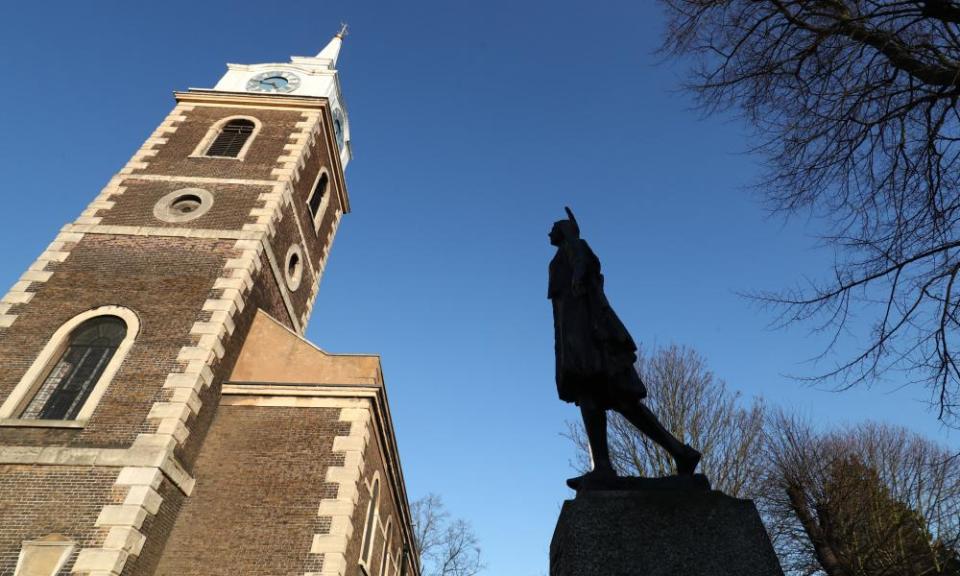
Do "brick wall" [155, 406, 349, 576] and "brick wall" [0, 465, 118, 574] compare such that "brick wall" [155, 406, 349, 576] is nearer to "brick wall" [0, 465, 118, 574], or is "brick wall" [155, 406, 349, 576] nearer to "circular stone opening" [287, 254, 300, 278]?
"brick wall" [0, 465, 118, 574]

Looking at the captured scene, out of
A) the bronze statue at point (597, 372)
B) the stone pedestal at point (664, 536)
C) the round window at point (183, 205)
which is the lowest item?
the stone pedestal at point (664, 536)

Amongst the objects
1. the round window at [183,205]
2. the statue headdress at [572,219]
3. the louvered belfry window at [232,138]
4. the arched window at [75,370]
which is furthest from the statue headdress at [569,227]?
the louvered belfry window at [232,138]

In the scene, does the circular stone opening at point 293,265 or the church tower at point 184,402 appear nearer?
the church tower at point 184,402

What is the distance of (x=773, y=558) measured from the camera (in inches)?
142

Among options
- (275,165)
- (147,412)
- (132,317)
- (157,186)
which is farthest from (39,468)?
(275,165)

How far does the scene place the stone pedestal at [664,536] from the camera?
11.9ft

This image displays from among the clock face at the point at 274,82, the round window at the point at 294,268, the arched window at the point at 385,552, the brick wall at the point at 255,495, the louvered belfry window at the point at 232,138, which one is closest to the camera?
the brick wall at the point at 255,495

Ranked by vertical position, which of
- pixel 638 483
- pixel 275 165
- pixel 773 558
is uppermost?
pixel 275 165

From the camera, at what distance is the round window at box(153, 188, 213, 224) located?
44.0ft

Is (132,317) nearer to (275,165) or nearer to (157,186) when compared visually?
(157,186)

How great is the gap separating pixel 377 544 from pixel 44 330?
8387 millimetres

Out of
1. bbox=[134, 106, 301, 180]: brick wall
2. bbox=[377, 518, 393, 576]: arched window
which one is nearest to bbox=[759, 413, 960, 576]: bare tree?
bbox=[377, 518, 393, 576]: arched window

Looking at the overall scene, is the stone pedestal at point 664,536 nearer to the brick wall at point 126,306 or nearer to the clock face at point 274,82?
the brick wall at point 126,306

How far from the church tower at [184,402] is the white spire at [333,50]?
10038 mm
